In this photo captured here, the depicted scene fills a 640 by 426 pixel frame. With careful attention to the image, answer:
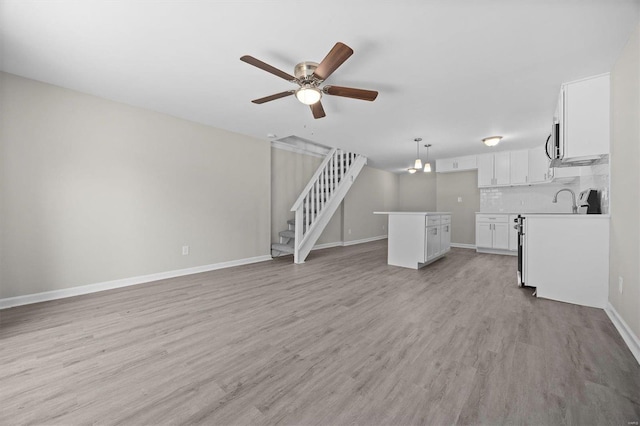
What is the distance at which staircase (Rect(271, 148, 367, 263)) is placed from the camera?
4.74m

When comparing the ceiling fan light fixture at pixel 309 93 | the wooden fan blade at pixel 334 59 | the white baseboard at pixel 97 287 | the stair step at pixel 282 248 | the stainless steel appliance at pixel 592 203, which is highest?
the wooden fan blade at pixel 334 59

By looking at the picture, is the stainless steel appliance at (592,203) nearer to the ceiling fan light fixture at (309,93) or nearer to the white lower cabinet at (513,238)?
the white lower cabinet at (513,238)

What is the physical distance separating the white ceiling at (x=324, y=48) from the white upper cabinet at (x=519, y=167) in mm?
2362

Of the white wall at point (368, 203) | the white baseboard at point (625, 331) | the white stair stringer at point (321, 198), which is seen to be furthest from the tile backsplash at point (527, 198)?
the white baseboard at point (625, 331)

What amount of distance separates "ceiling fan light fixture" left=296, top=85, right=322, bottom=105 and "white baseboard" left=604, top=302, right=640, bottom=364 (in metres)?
3.08

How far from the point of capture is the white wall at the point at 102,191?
2.59 m

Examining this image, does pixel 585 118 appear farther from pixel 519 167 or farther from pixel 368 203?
pixel 368 203

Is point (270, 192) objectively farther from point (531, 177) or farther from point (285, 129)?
point (531, 177)

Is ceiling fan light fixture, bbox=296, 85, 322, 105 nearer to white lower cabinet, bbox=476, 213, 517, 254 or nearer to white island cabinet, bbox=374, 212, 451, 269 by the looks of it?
white island cabinet, bbox=374, 212, 451, 269

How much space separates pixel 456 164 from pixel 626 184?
479cm

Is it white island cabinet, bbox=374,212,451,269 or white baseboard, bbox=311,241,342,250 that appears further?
white baseboard, bbox=311,241,342,250

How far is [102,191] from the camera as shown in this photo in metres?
3.10

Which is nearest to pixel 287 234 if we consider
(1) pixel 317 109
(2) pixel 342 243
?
(2) pixel 342 243

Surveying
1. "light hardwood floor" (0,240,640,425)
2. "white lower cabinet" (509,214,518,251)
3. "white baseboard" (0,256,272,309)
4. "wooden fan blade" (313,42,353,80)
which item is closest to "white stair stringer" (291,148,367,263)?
"white baseboard" (0,256,272,309)
